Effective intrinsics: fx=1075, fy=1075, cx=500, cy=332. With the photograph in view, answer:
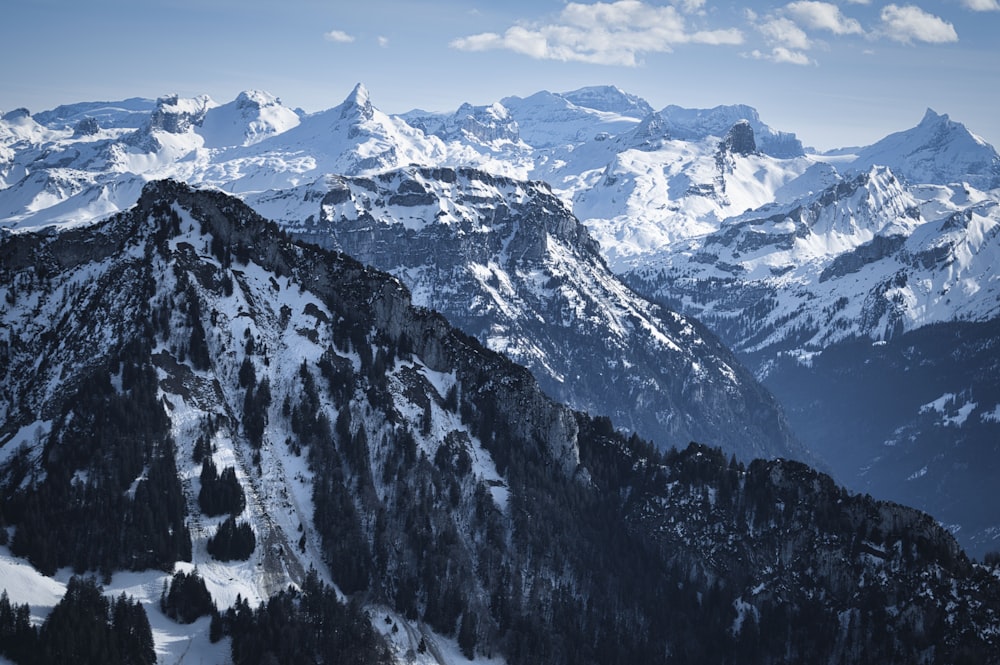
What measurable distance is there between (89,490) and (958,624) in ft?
522

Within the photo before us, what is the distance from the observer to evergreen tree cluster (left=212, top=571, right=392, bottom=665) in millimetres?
175250

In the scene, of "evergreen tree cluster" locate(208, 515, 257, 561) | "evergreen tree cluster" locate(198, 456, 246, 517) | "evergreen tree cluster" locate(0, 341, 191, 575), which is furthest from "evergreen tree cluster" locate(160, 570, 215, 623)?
"evergreen tree cluster" locate(198, 456, 246, 517)

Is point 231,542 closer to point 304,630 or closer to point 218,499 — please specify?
point 218,499

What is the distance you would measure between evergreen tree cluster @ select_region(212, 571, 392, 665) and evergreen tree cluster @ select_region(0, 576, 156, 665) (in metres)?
13.7

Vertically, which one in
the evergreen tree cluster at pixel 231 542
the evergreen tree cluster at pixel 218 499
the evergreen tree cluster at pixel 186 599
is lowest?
the evergreen tree cluster at pixel 186 599

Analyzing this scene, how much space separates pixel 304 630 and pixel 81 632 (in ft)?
123

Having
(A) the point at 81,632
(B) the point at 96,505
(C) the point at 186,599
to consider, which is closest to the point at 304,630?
(C) the point at 186,599

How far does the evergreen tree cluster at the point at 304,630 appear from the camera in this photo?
175 meters

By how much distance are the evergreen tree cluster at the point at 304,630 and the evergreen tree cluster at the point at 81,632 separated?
45.1ft

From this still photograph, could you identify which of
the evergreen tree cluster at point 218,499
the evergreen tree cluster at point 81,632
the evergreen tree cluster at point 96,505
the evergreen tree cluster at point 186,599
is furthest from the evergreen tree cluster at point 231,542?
the evergreen tree cluster at point 81,632

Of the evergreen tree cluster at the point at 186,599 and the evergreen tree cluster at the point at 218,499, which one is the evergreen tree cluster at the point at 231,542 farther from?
the evergreen tree cluster at the point at 186,599

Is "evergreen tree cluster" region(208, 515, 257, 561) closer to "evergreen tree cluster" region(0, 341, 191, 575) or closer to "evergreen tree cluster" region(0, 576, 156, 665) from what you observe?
"evergreen tree cluster" region(0, 341, 191, 575)

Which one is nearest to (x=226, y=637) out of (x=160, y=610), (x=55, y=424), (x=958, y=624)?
(x=160, y=610)

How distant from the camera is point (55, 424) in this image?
200m
